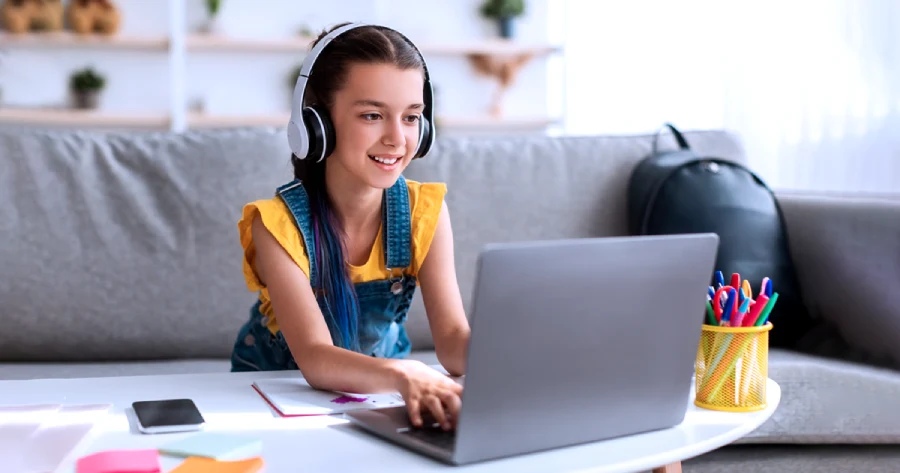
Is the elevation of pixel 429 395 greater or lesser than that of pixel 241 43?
lesser

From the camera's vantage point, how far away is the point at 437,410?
0.77 metres

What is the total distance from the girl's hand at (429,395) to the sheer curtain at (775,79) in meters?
2.22

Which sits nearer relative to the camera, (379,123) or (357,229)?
(379,123)

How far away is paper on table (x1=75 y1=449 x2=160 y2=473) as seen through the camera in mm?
673

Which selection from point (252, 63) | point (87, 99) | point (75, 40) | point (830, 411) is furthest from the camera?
point (252, 63)

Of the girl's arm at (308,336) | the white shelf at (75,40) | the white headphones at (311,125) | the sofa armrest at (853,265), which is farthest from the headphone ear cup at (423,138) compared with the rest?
the white shelf at (75,40)

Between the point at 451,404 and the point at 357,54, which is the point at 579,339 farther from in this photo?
the point at 357,54

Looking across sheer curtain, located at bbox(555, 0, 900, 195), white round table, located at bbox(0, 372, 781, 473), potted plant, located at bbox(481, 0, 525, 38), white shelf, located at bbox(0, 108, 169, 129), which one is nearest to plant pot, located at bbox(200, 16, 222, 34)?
white shelf, located at bbox(0, 108, 169, 129)

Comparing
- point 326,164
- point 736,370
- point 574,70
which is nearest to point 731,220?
point 326,164

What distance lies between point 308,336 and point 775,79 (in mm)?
2537

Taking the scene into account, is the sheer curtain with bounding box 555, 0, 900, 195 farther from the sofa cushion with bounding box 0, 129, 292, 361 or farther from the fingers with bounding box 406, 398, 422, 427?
the fingers with bounding box 406, 398, 422, 427

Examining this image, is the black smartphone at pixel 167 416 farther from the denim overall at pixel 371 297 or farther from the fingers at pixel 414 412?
the denim overall at pixel 371 297

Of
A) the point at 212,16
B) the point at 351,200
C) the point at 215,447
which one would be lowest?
the point at 215,447

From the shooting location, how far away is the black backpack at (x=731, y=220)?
1.84 meters
